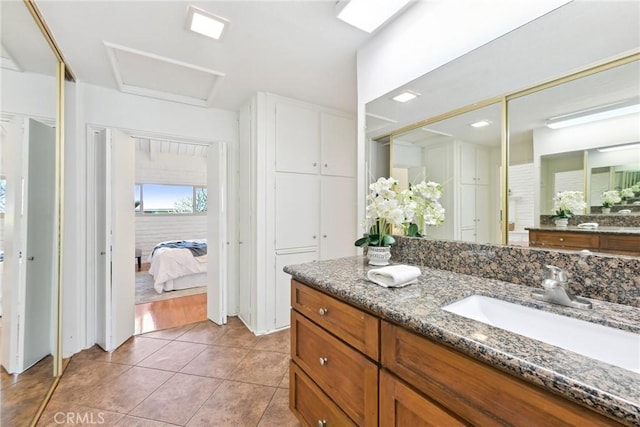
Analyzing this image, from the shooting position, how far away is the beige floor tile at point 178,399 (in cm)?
164

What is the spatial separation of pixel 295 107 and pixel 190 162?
4.92 metres

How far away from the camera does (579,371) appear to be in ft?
1.70

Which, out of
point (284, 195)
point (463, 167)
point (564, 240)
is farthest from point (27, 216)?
point (564, 240)

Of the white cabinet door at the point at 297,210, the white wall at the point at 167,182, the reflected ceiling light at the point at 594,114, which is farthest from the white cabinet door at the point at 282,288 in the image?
the white wall at the point at 167,182

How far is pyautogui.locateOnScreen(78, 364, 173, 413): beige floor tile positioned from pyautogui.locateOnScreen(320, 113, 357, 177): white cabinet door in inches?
93.3

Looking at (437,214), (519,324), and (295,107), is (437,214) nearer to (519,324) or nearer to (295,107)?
(519,324)

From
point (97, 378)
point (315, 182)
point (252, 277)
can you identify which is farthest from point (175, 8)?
point (97, 378)

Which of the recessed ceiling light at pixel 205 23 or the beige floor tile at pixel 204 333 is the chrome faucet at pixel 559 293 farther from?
the beige floor tile at pixel 204 333

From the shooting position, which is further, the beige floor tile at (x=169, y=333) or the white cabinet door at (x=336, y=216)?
the white cabinet door at (x=336, y=216)

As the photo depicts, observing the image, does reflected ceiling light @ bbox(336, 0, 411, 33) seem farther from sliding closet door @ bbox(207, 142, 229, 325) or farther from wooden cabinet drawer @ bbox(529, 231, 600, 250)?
sliding closet door @ bbox(207, 142, 229, 325)

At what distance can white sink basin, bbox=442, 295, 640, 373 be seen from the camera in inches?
27.8

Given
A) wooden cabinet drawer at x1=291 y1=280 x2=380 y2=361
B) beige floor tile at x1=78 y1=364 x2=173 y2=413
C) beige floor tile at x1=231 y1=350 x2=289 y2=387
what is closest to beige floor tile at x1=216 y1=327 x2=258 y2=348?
beige floor tile at x1=231 y1=350 x2=289 y2=387

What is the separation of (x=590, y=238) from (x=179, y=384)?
8.12ft

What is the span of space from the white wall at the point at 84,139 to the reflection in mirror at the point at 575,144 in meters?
2.94
